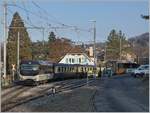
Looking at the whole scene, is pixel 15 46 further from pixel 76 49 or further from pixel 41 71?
pixel 41 71

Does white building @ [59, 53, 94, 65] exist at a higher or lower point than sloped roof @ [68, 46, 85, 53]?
lower

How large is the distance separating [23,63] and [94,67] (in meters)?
31.3

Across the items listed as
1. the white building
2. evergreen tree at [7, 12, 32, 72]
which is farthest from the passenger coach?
the white building

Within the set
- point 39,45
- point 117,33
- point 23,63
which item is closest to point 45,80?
point 23,63

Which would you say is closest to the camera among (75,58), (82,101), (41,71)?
(82,101)

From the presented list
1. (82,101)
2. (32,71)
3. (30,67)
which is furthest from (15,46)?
(82,101)

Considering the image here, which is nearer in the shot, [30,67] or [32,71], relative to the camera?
[32,71]

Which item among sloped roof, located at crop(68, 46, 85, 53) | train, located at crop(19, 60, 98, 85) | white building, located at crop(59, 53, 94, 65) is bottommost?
train, located at crop(19, 60, 98, 85)

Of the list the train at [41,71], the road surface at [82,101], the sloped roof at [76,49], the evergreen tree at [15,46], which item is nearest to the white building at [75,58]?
the sloped roof at [76,49]

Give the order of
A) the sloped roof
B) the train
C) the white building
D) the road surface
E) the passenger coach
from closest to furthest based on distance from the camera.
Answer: the road surface
the passenger coach
the train
the white building
the sloped roof

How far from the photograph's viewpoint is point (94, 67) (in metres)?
81.0

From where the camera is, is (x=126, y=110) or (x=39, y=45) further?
(x=39, y=45)

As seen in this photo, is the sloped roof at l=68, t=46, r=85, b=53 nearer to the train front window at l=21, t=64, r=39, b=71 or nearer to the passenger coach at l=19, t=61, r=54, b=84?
the passenger coach at l=19, t=61, r=54, b=84

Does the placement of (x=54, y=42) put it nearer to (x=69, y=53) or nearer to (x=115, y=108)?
(x=69, y=53)
